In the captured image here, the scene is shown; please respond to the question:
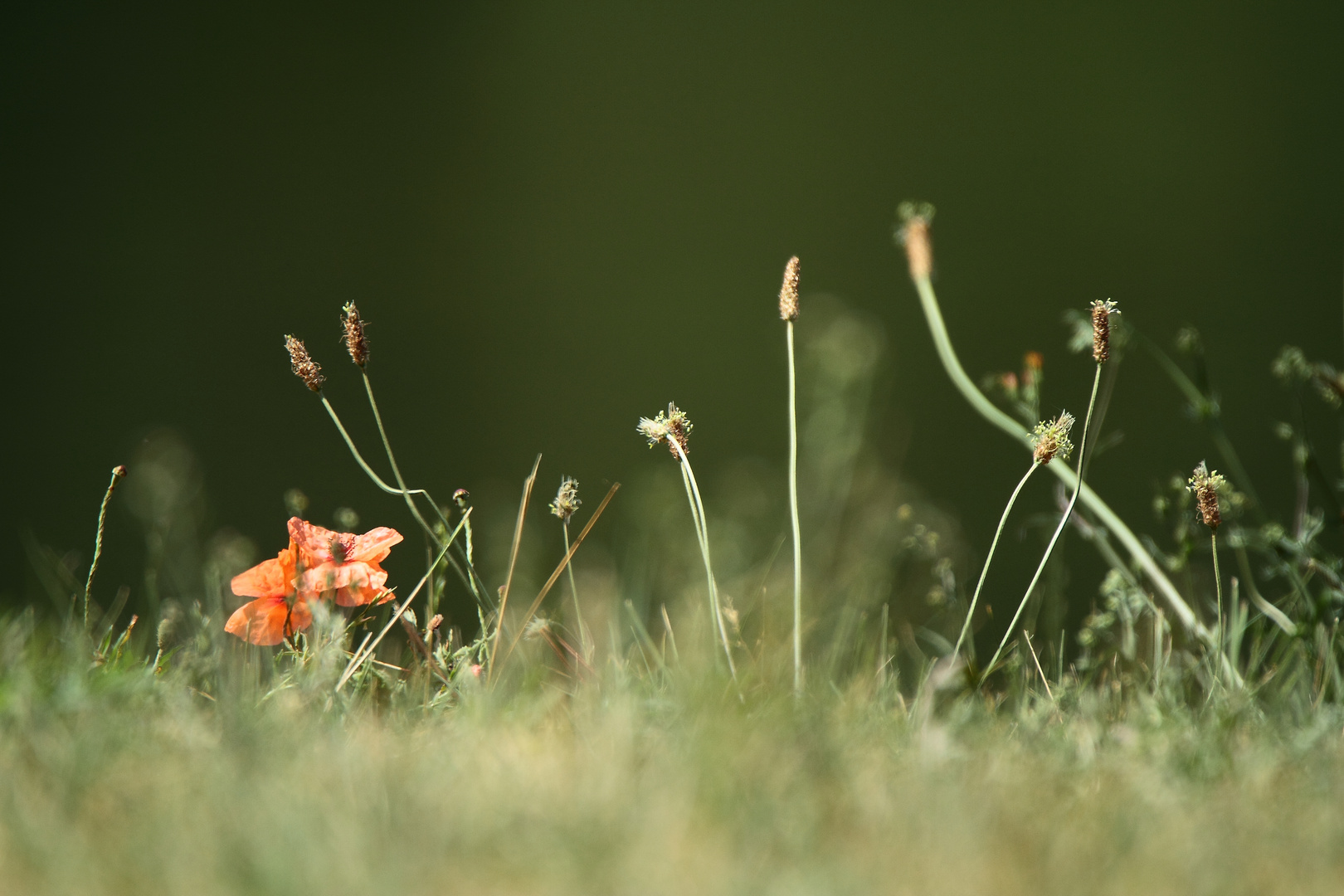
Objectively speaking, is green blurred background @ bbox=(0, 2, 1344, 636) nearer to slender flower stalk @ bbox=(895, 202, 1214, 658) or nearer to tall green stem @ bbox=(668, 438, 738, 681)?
slender flower stalk @ bbox=(895, 202, 1214, 658)

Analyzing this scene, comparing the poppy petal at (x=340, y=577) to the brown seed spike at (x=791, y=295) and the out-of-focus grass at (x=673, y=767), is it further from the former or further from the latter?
the brown seed spike at (x=791, y=295)

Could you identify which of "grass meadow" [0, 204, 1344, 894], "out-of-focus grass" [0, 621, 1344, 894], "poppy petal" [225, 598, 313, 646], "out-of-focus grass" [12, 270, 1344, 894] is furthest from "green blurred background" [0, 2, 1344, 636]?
"out-of-focus grass" [0, 621, 1344, 894]

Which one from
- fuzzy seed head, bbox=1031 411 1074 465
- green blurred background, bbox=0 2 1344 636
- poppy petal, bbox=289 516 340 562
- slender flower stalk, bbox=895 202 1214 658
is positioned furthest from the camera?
green blurred background, bbox=0 2 1344 636

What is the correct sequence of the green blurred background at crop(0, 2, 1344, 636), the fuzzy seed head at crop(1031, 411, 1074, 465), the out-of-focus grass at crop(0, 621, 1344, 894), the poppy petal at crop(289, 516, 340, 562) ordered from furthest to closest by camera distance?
1. the green blurred background at crop(0, 2, 1344, 636)
2. the poppy petal at crop(289, 516, 340, 562)
3. the fuzzy seed head at crop(1031, 411, 1074, 465)
4. the out-of-focus grass at crop(0, 621, 1344, 894)

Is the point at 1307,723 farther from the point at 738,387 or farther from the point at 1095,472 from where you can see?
the point at 738,387

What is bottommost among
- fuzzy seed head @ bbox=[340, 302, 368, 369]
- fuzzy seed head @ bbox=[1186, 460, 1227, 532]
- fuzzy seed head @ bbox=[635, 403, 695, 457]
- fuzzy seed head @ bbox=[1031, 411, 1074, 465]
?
fuzzy seed head @ bbox=[1186, 460, 1227, 532]

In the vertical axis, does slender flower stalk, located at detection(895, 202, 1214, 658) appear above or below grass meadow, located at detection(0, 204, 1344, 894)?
above

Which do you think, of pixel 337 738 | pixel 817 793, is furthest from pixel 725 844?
pixel 337 738
